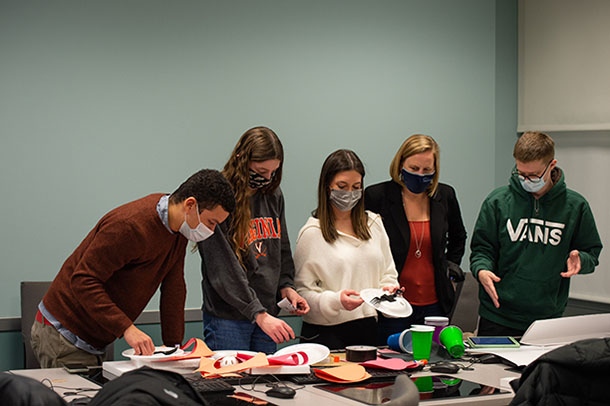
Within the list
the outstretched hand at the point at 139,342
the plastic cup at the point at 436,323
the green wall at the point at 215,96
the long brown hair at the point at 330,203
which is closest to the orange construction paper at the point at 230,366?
the outstretched hand at the point at 139,342

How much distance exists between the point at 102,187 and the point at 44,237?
0.39 m

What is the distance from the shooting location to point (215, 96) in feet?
13.6

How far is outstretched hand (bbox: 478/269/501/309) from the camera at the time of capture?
3023 mm

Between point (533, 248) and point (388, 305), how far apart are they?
29.5 inches

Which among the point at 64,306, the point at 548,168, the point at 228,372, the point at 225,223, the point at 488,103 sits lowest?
the point at 228,372

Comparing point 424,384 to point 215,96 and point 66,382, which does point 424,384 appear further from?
point 215,96

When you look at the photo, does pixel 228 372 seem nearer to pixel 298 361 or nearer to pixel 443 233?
pixel 298 361

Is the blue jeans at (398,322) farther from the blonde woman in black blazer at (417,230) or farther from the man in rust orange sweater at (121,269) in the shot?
the man in rust orange sweater at (121,269)

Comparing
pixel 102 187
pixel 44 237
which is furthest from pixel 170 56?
pixel 44 237

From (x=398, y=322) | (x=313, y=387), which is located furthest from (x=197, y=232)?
(x=398, y=322)

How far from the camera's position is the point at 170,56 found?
402cm

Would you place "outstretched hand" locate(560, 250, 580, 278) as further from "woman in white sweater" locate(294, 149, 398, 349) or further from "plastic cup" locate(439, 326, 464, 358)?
"woman in white sweater" locate(294, 149, 398, 349)

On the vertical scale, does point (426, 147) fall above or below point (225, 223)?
above

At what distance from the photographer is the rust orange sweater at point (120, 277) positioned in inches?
97.0
